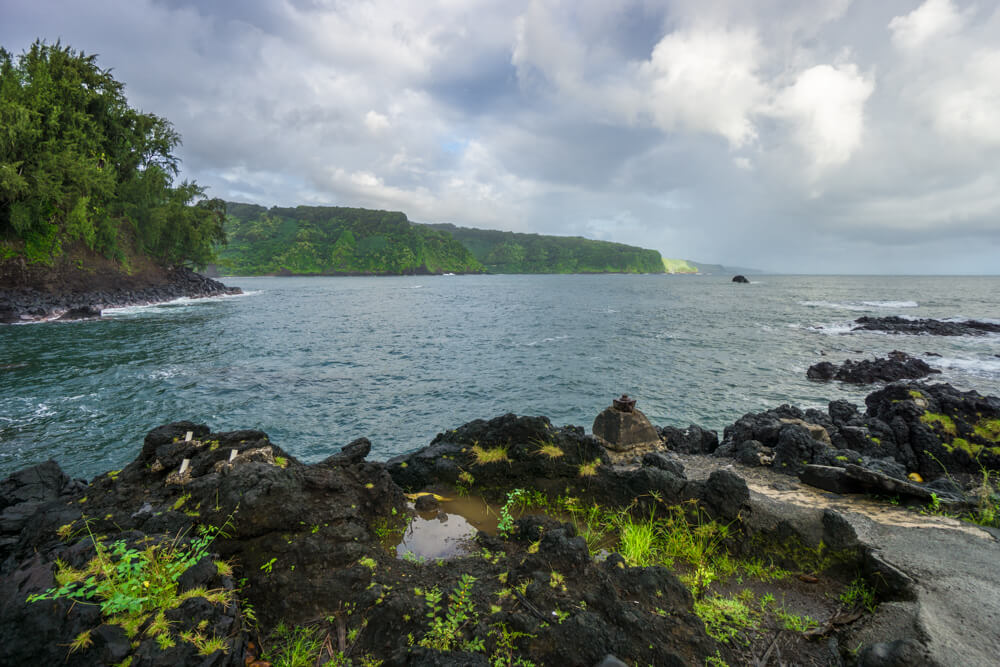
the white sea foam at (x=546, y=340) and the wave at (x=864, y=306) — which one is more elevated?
the wave at (x=864, y=306)

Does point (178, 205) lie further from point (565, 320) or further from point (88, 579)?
point (88, 579)

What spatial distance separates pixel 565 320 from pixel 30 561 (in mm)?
45177

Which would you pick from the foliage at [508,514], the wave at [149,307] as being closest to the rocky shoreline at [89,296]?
the wave at [149,307]

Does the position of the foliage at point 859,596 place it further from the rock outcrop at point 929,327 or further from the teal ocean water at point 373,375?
the rock outcrop at point 929,327

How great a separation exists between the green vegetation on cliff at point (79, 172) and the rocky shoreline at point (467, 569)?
151 ft

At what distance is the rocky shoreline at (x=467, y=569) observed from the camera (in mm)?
3092

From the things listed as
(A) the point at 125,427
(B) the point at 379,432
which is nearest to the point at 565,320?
(B) the point at 379,432

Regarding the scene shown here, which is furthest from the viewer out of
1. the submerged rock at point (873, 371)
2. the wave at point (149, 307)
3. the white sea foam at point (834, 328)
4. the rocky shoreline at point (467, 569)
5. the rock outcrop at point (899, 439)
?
the wave at point (149, 307)

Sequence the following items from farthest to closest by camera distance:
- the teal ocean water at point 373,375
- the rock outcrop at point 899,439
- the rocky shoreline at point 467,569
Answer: the teal ocean water at point 373,375 → the rock outcrop at point 899,439 → the rocky shoreline at point 467,569

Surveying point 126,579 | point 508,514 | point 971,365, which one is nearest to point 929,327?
point 971,365

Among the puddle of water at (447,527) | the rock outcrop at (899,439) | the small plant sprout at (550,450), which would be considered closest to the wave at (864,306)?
the rock outcrop at (899,439)

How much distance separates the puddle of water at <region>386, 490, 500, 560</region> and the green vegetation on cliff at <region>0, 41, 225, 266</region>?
160ft

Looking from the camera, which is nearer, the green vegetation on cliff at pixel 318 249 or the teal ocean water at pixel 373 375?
the teal ocean water at pixel 373 375

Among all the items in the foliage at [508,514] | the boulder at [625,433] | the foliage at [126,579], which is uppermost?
the foliage at [126,579]
